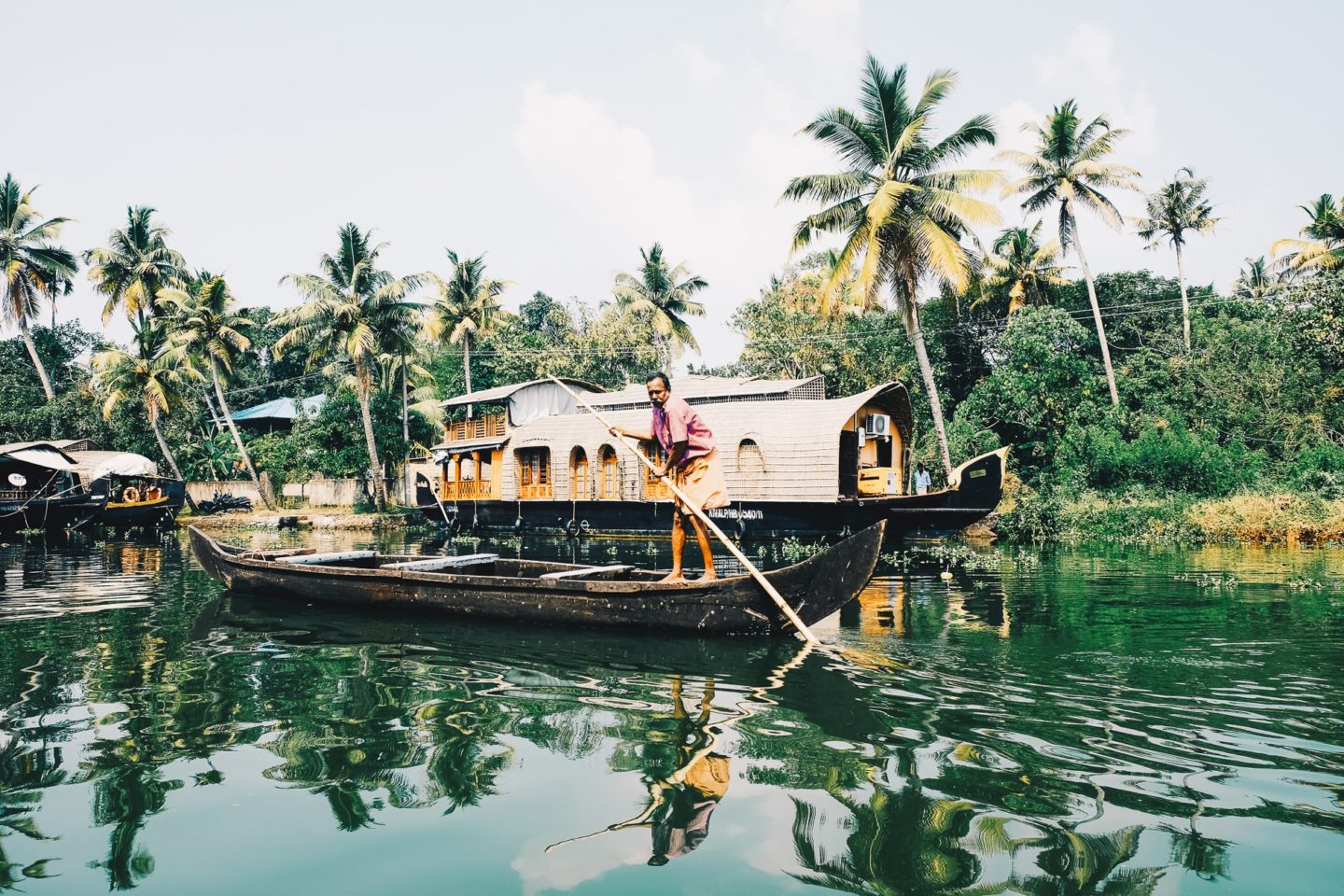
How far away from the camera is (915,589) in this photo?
10.8 metres

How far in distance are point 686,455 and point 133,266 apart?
3066 centimetres

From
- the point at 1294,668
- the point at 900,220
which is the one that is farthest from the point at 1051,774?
the point at 900,220

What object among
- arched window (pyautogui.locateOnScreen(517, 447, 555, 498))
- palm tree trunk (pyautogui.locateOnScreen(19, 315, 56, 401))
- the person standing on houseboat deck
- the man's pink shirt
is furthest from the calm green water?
palm tree trunk (pyautogui.locateOnScreen(19, 315, 56, 401))

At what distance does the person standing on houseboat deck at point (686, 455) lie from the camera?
7.36 m

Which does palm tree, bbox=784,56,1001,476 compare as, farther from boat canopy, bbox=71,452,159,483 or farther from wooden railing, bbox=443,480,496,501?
boat canopy, bbox=71,452,159,483

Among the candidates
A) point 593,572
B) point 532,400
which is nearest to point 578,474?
point 532,400

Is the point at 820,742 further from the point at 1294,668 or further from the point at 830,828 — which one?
the point at 1294,668

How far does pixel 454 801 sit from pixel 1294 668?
5.61 m

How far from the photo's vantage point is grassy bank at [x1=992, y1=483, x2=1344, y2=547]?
15773 millimetres

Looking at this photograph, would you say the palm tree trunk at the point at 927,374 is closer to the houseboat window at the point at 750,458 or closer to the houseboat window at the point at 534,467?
the houseboat window at the point at 750,458

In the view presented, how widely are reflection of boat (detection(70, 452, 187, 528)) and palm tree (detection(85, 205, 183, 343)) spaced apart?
7.73m

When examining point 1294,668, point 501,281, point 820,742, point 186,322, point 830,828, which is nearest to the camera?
point 830,828

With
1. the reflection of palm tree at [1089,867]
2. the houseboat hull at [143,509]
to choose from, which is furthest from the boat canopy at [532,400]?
the reflection of palm tree at [1089,867]

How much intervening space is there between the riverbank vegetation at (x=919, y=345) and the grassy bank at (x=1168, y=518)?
0.19ft
